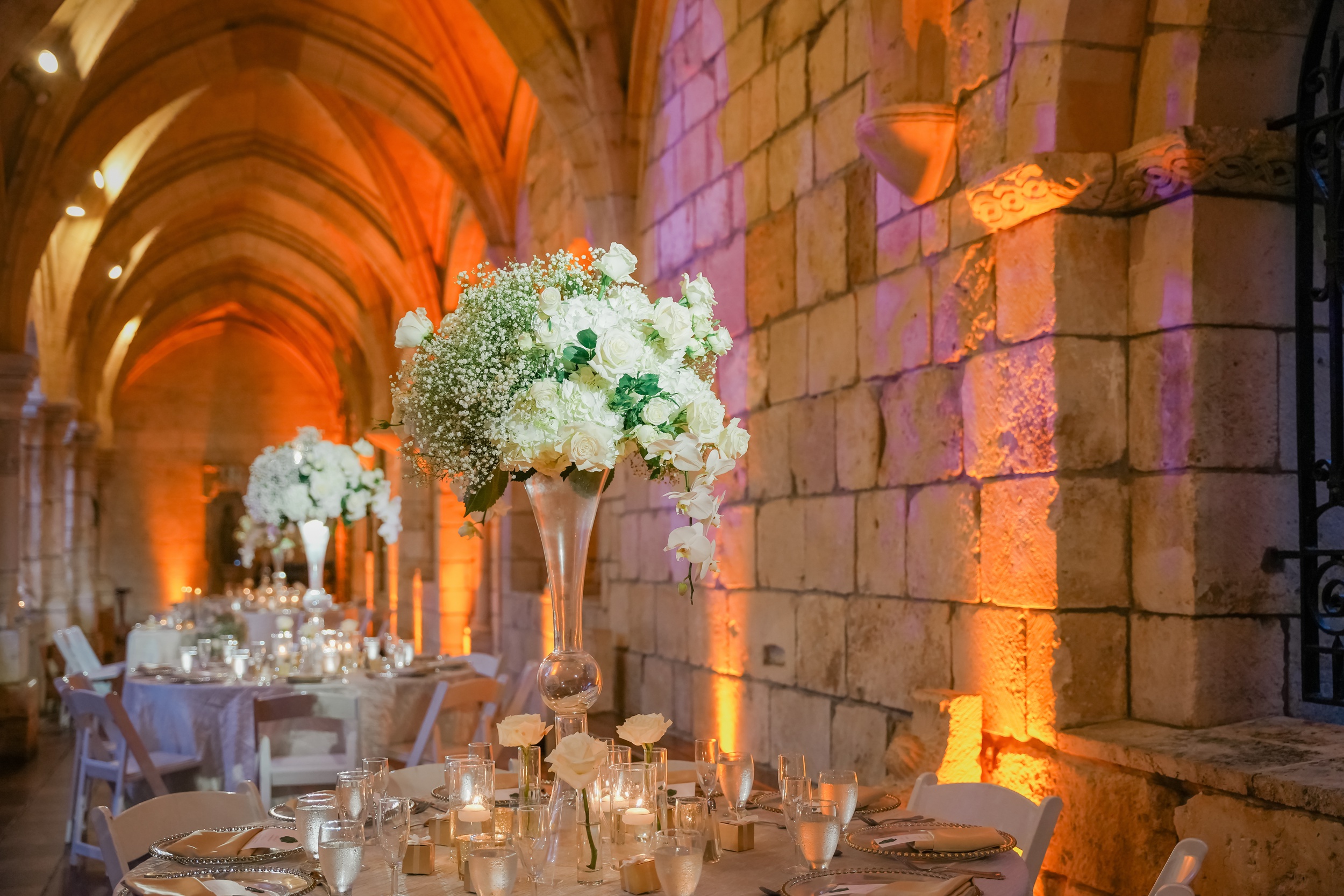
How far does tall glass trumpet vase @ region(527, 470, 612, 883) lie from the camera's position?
2.28m

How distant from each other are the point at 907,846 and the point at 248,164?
13070 mm

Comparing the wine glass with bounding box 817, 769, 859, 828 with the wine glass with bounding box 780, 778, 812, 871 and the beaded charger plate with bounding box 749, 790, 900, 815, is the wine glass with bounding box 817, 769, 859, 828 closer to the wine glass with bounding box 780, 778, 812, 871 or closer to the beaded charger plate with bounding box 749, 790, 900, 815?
the wine glass with bounding box 780, 778, 812, 871

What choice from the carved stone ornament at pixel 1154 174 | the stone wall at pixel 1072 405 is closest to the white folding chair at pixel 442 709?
the stone wall at pixel 1072 405

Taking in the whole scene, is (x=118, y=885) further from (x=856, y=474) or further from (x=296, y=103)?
(x=296, y=103)

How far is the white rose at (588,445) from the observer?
2.16 m

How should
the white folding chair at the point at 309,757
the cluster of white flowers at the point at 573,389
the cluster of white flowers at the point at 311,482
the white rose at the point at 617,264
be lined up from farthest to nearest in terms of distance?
1. the cluster of white flowers at the point at 311,482
2. the white folding chair at the point at 309,757
3. the white rose at the point at 617,264
4. the cluster of white flowers at the point at 573,389

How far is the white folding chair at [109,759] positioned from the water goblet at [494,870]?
3.16 metres

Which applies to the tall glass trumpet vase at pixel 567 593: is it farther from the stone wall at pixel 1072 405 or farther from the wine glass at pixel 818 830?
the stone wall at pixel 1072 405

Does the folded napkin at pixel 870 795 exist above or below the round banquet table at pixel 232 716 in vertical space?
above

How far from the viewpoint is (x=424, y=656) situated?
6281mm

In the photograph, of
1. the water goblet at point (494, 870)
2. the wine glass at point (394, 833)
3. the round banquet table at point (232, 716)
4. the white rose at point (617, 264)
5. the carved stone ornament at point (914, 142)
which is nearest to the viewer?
the water goblet at point (494, 870)

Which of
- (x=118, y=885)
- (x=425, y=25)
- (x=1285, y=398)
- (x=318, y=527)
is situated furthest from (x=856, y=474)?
(x=425, y=25)

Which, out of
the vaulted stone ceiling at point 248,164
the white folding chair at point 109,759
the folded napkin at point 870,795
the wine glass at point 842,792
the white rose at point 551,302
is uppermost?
Result: the vaulted stone ceiling at point 248,164

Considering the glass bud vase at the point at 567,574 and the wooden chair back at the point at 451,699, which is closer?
the glass bud vase at the point at 567,574
